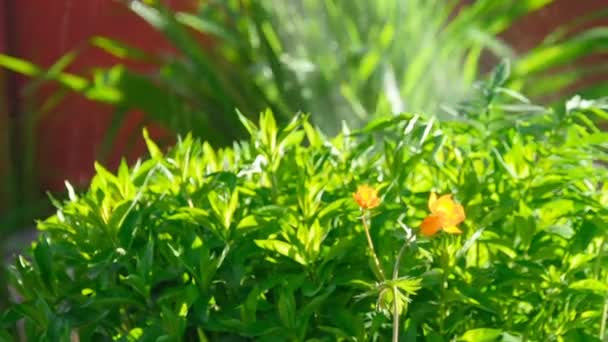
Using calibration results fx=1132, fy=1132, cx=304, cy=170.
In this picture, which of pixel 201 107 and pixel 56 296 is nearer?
pixel 56 296

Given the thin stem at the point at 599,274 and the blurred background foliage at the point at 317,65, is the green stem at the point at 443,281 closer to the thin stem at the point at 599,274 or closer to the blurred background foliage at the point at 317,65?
the thin stem at the point at 599,274

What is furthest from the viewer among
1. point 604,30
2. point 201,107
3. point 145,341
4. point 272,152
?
point 201,107

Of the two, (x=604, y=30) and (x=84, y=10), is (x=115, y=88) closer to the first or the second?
(x=84, y=10)

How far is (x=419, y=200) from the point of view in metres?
1.20

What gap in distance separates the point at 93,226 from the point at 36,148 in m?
2.61

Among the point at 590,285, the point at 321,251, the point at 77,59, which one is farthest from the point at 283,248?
the point at 77,59

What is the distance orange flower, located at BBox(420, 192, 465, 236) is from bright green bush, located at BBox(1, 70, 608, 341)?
5 cm

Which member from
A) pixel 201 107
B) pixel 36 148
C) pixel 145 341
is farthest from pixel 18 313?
pixel 36 148

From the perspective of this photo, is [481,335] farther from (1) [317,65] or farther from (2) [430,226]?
(1) [317,65]

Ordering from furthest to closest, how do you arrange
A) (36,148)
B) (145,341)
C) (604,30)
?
(36,148) < (604,30) < (145,341)

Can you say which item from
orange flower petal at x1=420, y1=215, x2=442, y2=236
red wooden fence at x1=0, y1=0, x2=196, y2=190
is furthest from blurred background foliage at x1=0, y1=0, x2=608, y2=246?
A: orange flower petal at x1=420, y1=215, x2=442, y2=236

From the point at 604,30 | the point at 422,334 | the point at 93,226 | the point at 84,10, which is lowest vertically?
the point at 422,334

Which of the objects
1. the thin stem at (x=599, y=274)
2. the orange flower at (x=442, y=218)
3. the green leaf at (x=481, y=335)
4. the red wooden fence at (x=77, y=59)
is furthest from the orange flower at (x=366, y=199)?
the red wooden fence at (x=77, y=59)

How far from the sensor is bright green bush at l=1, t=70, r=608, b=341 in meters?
1.07
